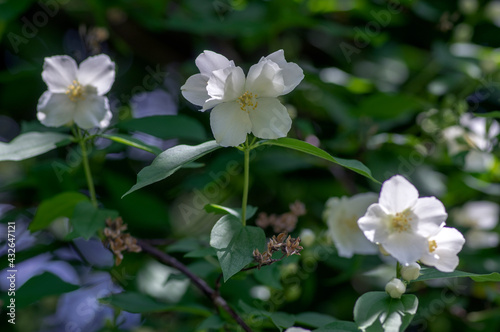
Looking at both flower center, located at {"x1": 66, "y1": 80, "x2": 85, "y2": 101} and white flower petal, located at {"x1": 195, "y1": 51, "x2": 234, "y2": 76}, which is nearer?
white flower petal, located at {"x1": 195, "y1": 51, "x2": 234, "y2": 76}

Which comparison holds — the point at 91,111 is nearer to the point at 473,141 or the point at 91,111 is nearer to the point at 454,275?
the point at 454,275

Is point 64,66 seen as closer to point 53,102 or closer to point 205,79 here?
point 53,102

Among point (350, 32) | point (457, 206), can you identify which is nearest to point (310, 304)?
point (457, 206)

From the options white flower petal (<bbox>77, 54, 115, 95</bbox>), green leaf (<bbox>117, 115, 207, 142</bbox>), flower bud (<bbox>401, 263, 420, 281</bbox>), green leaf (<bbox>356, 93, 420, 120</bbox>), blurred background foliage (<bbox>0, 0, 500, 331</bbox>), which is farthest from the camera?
green leaf (<bbox>356, 93, 420, 120</bbox>)

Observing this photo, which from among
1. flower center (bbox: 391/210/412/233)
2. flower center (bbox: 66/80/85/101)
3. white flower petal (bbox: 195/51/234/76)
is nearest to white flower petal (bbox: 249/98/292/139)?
white flower petal (bbox: 195/51/234/76)

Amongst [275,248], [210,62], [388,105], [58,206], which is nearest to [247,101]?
[210,62]

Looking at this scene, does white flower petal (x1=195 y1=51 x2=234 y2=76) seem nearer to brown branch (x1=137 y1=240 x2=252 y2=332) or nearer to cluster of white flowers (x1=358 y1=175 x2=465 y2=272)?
cluster of white flowers (x1=358 y1=175 x2=465 y2=272)

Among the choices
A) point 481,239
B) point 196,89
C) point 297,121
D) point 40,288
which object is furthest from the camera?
point 481,239
